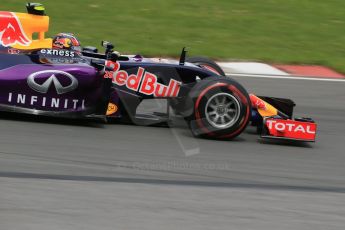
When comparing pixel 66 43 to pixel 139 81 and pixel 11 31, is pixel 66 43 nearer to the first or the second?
pixel 11 31

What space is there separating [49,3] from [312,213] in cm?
996

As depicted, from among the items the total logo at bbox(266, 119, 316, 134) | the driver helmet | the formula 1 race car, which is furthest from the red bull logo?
the total logo at bbox(266, 119, 316, 134)

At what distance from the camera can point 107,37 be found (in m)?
11.9

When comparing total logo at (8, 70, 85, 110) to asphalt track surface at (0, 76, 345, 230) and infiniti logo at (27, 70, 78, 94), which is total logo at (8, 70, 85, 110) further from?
asphalt track surface at (0, 76, 345, 230)

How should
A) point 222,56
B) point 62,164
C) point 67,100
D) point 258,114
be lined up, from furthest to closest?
1. point 222,56
2. point 258,114
3. point 67,100
4. point 62,164

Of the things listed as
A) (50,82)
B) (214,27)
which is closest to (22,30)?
(50,82)

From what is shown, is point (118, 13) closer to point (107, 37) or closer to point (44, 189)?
point (107, 37)

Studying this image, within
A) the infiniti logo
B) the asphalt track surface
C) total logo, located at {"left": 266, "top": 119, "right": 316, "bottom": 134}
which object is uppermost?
the infiniti logo

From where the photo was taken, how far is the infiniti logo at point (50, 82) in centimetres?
630

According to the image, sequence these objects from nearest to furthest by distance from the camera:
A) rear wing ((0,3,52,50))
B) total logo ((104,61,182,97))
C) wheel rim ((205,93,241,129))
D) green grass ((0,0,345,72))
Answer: wheel rim ((205,93,241,129))
total logo ((104,61,182,97))
rear wing ((0,3,52,50))
green grass ((0,0,345,72))

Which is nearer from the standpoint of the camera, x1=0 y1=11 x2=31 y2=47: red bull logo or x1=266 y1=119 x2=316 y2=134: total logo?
x1=266 y1=119 x2=316 y2=134: total logo

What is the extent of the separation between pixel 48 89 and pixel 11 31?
120 cm

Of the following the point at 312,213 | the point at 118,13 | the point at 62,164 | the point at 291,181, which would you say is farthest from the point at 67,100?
the point at 118,13

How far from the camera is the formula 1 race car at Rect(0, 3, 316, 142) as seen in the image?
6320mm
